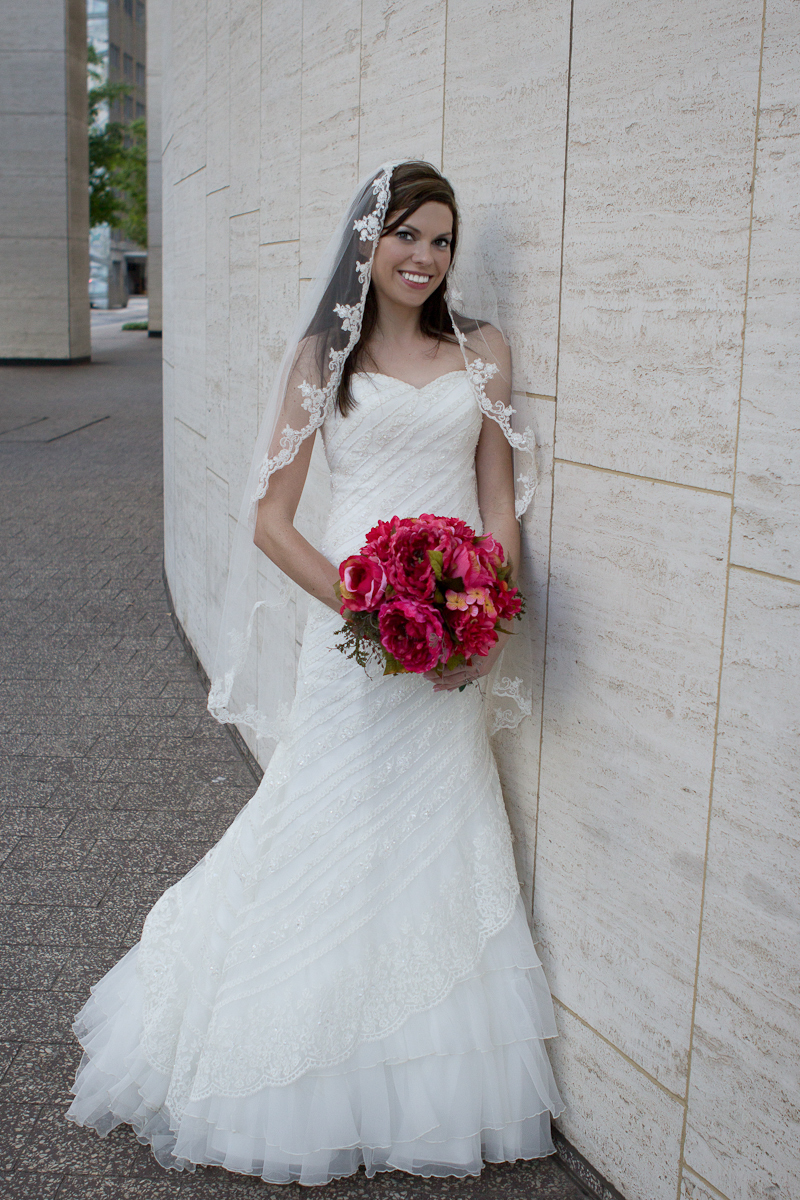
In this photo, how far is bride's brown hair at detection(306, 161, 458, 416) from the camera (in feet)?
9.09

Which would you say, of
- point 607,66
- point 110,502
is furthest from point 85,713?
point 110,502

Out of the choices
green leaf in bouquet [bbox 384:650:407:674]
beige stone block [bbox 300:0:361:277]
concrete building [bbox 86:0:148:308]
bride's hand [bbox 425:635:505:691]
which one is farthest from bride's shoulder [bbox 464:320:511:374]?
concrete building [bbox 86:0:148:308]

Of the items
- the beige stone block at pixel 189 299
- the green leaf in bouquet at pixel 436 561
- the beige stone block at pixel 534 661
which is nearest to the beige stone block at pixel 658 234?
the beige stone block at pixel 534 661

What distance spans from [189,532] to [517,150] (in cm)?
468

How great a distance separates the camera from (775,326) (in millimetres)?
2012

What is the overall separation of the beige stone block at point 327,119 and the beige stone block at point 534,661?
4.95 feet

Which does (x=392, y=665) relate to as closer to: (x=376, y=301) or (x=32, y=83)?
(x=376, y=301)

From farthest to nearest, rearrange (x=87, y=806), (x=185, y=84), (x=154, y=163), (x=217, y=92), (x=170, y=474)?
(x=154, y=163) → (x=170, y=474) → (x=185, y=84) → (x=217, y=92) → (x=87, y=806)

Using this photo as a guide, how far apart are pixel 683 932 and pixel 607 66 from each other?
1.84m

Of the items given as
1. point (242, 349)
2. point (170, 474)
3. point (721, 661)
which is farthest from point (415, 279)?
point (170, 474)

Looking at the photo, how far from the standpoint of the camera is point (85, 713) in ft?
19.8

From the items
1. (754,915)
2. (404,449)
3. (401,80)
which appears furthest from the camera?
(401,80)

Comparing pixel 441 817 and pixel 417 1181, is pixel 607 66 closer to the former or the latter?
pixel 441 817

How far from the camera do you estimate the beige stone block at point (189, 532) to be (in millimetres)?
6672
